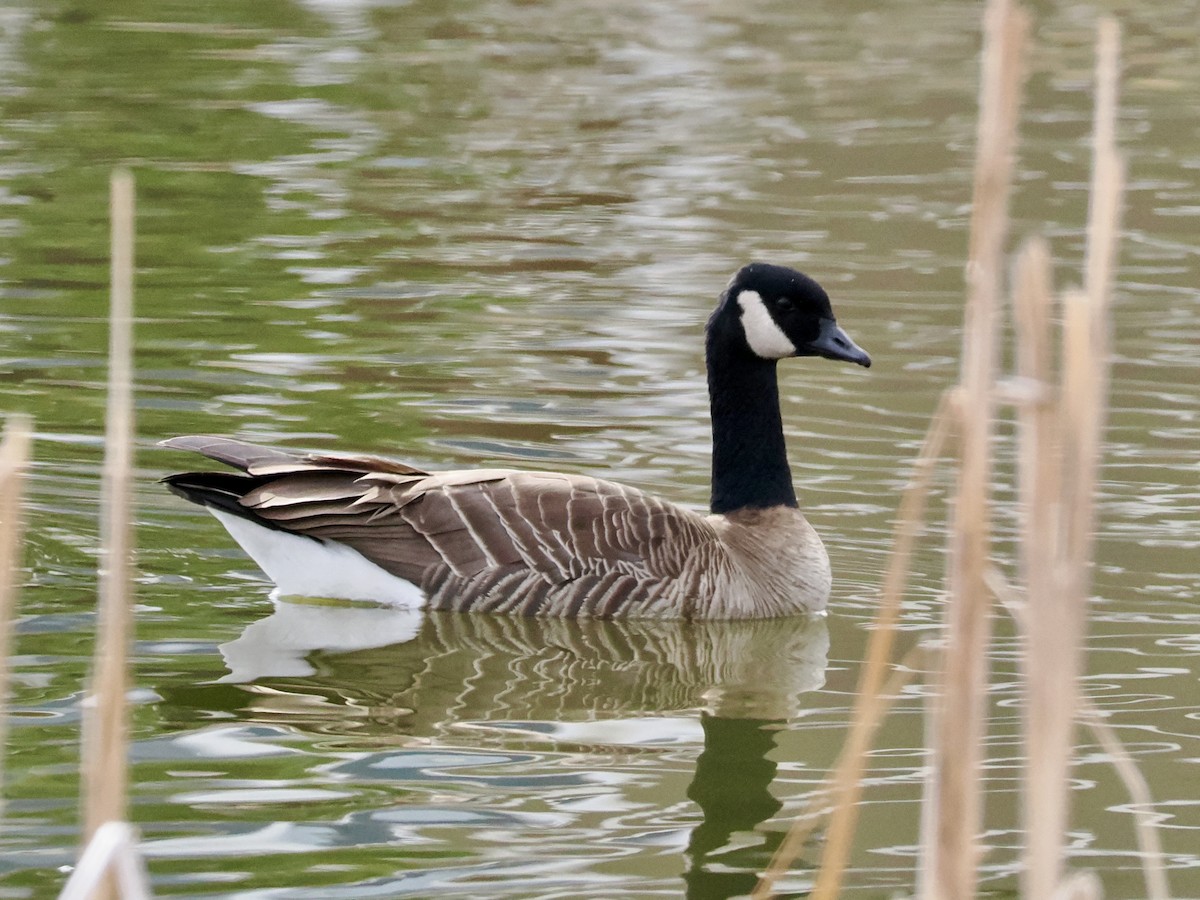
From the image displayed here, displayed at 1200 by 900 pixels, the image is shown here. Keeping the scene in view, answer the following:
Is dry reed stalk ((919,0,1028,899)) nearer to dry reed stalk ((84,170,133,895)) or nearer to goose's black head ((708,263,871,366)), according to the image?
dry reed stalk ((84,170,133,895))

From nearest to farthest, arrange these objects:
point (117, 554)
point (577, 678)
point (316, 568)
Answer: point (117, 554) → point (577, 678) → point (316, 568)

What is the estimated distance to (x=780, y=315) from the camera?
336 inches

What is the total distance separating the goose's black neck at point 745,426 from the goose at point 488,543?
39cm

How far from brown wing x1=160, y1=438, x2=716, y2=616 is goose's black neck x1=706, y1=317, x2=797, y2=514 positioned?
2.34 feet

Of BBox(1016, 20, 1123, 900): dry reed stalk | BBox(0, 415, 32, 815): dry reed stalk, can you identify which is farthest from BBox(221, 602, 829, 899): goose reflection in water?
BBox(0, 415, 32, 815): dry reed stalk

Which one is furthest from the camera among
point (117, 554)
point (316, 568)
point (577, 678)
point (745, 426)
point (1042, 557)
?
point (745, 426)

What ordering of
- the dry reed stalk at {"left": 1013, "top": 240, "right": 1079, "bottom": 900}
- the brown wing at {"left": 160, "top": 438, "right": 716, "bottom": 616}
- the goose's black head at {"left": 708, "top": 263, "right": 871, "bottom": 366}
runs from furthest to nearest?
the goose's black head at {"left": 708, "top": 263, "right": 871, "bottom": 366} < the brown wing at {"left": 160, "top": 438, "right": 716, "bottom": 616} < the dry reed stalk at {"left": 1013, "top": 240, "right": 1079, "bottom": 900}

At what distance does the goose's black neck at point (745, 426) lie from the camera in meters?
8.66

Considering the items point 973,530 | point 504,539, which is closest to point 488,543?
point 504,539

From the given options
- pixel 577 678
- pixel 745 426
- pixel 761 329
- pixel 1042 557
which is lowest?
pixel 577 678

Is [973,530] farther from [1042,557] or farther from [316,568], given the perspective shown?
[316,568]

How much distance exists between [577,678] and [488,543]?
813 millimetres

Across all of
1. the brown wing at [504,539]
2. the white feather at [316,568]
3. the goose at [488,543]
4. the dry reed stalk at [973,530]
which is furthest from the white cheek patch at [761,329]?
the dry reed stalk at [973,530]

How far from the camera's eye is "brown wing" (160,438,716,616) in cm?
801
